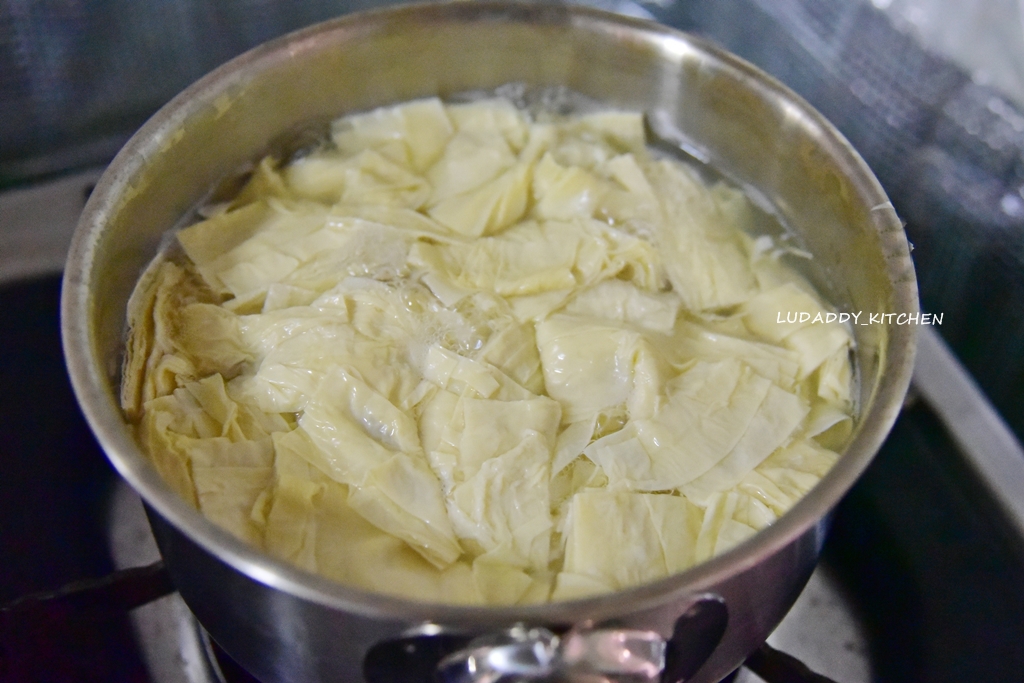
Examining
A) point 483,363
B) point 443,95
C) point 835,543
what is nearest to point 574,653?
point 483,363

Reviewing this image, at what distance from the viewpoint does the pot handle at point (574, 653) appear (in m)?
0.68

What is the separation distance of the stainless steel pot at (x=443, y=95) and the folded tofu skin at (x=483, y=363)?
63 millimetres

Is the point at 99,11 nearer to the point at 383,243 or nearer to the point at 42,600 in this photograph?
the point at 383,243

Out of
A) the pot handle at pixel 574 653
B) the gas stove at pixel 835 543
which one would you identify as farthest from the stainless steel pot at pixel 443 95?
the gas stove at pixel 835 543

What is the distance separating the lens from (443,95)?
1.55 meters

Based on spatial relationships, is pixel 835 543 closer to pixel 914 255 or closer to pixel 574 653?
pixel 914 255

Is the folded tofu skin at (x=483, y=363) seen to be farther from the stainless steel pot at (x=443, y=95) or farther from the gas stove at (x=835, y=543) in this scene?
the gas stove at (x=835, y=543)

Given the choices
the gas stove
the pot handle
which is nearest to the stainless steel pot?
the pot handle

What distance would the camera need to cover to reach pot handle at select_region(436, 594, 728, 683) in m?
0.68

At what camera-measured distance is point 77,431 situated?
54.2 inches

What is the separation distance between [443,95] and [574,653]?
1.14 metres

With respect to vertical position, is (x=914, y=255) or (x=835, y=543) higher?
(x=914, y=255)

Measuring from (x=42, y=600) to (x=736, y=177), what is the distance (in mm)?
1289

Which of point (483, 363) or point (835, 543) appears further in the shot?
point (835, 543)
